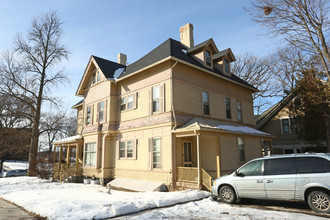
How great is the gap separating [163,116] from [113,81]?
5.95 metres

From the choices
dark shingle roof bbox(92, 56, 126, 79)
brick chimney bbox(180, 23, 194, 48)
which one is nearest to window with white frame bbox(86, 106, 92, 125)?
dark shingle roof bbox(92, 56, 126, 79)

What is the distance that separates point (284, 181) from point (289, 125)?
17204 millimetres

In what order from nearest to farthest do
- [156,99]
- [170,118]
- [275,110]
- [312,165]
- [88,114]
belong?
[312,165] < [170,118] < [156,99] < [88,114] < [275,110]

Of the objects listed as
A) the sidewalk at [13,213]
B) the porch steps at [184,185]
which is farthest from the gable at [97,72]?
the sidewalk at [13,213]

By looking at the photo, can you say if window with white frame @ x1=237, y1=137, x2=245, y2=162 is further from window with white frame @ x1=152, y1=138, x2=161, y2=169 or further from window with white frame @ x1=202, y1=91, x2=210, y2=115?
window with white frame @ x1=152, y1=138, x2=161, y2=169

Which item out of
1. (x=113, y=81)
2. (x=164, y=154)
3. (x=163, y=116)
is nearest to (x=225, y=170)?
(x=164, y=154)

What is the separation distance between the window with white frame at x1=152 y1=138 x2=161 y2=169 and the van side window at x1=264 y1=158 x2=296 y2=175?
6.81 meters

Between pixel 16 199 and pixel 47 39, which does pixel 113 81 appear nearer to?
pixel 16 199

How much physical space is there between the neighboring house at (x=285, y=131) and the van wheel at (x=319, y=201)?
633 inches

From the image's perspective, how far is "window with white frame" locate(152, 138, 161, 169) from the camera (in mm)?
14023

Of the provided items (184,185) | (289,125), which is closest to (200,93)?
(184,185)

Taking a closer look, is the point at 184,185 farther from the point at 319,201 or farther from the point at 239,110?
the point at 239,110

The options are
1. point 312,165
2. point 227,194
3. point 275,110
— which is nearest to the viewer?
point 312,165

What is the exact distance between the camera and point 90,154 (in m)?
18.8
